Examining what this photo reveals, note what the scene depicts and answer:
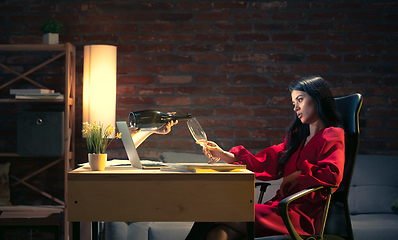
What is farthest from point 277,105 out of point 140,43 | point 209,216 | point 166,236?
point 209,216

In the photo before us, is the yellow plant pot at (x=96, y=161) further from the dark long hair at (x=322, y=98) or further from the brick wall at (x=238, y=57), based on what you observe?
the brick wall at (x=238, y=57)

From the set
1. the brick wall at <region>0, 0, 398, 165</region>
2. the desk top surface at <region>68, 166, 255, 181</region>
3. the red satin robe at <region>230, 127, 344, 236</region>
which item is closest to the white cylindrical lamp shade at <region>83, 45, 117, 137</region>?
the brick wall at <region>0, 0, 398, 165</region>

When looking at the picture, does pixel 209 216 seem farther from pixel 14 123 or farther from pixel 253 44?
pixel 14 123

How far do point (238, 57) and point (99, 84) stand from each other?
1.12 metres

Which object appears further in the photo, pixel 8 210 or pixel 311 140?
pixel 8 210

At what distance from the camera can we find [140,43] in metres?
3.11

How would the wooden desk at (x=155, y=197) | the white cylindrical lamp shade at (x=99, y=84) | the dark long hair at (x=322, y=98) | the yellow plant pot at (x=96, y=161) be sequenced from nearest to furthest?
the wooden desk at (x=155, y=197)
the yellow plant pot at (x=96, y=161)
the dark long hair at (x=322, y=98)
the white cylindrical lamp shade at (x=99, y=84)

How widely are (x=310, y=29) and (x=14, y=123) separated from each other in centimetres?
Answer: 254

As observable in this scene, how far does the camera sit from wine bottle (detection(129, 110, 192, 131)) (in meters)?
1.67

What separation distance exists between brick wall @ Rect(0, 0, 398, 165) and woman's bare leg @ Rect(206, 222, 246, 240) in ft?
4.95

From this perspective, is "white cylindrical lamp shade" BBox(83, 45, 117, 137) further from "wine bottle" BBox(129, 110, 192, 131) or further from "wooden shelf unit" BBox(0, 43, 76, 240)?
"wine bottle" BBox(129, 110, 192, 131)

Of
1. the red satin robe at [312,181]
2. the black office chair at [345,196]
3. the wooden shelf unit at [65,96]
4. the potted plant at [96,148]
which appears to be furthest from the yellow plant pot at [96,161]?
the wooden shelf unit at [65,96]

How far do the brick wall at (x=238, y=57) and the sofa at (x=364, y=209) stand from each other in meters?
0.37

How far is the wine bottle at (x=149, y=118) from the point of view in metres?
1.67
